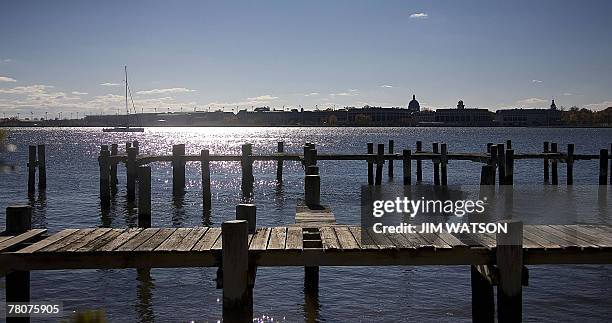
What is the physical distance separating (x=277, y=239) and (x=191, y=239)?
4.43 ft

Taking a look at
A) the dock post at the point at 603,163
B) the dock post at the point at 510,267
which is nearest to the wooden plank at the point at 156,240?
the dock post at the point at 510,267

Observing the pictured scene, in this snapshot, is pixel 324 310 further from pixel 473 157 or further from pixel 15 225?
pixel 473 157

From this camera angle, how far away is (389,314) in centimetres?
1284

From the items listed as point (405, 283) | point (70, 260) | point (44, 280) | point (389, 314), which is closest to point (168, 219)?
A: point (44, 280)

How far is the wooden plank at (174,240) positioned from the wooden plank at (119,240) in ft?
2.08

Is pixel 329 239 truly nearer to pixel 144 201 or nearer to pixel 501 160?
pixel 144 201

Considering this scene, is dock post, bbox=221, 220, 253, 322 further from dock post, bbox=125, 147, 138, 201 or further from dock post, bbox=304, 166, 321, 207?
dock post, bbox=125, 147, 138, 201

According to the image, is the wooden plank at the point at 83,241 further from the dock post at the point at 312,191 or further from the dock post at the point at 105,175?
the dock post at the point at 105,175

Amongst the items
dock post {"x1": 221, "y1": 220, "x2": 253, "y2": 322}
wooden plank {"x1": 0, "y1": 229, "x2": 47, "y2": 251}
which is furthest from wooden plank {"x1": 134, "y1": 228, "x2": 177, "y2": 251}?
wooden plank {"x1": 0, "y1": 229, "x2": 47, "y2": 251}

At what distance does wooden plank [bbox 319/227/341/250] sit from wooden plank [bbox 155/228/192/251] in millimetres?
2213

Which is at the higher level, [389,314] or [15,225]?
[15,225]

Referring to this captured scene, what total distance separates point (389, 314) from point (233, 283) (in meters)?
4.99

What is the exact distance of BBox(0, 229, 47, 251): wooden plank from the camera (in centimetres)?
928

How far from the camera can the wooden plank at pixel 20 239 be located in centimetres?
928
